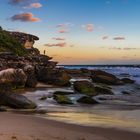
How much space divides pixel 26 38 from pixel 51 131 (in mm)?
64043

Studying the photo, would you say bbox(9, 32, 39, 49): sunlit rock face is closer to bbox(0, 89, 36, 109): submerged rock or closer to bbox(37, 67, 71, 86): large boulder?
bbox(37, 67, 71, 86): large boulder

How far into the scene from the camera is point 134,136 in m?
12.8

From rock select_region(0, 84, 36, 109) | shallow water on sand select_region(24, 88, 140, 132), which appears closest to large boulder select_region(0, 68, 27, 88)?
shallow water on sand select_region(24, 88, 140, 132)

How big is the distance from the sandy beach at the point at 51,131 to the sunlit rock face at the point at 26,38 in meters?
60.7

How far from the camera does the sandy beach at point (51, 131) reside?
11789 millimetres

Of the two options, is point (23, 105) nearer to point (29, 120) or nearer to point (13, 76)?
point (29, 120)

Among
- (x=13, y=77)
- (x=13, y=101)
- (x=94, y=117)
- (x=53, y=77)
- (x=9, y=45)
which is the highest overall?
(x=9, y=45)

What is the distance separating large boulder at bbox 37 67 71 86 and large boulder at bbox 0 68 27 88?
8.12m

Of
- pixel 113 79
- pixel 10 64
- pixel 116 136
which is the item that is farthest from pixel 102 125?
pixel 113 79

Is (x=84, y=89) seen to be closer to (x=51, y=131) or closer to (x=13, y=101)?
(x=13, y=101)

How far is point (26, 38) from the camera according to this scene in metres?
75.8

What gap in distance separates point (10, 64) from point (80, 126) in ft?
80.2

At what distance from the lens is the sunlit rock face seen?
2953 inches

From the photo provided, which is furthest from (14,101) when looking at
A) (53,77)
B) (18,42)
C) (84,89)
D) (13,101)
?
(18,42)
